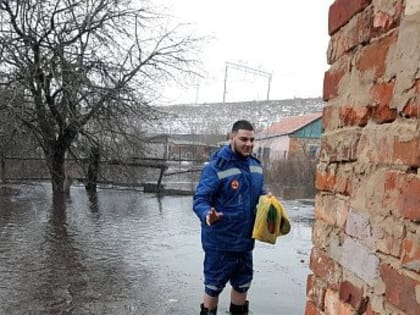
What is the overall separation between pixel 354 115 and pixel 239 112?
54835 mm

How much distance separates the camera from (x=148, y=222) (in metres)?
10.4

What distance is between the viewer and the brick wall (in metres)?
1.50

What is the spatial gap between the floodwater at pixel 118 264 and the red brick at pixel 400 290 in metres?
3.64

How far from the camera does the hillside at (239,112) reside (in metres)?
49.8

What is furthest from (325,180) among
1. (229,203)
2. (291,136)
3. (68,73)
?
(291,136)

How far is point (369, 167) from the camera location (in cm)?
177

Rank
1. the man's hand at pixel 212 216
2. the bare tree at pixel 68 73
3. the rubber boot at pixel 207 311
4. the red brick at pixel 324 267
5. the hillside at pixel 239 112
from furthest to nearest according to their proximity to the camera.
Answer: the hillside at pixel 239 112
the bare tree at pixel 68 73
the rubber boot at pixel 207 311
the man's hand at pixel 212 216
the red brick at pixel 324 267

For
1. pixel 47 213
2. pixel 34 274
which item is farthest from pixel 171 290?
pixel 47 213

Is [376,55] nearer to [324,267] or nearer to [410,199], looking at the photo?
[410,199]

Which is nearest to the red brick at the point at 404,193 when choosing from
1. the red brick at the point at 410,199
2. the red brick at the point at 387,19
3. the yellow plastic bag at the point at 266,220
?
the red brick at the point at 410,199

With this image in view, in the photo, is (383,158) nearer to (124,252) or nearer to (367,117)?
(367,117)

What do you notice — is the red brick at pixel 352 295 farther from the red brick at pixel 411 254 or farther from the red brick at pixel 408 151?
the red brick at pixel 408 151

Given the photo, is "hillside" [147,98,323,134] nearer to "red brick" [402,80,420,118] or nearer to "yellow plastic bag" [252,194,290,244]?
"yellow plastic bag" [252,194,290,244]

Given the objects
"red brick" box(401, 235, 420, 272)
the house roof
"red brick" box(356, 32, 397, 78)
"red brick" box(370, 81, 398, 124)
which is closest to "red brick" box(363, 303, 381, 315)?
"red brick" box(401, 235, 420, 272)
